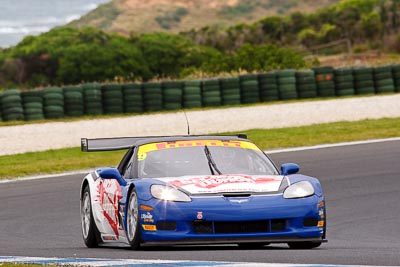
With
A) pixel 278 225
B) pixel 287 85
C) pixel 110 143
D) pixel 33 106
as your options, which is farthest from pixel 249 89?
pixel 278 225

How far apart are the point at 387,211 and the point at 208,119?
62.3 feet

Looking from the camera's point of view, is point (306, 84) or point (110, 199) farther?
point (306, 84)

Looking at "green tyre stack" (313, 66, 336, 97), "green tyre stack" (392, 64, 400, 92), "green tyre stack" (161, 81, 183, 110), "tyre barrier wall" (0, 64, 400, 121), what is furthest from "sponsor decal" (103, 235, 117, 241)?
"green tyre stack" (392, 64, 400, 92)

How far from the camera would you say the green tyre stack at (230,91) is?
121 ft

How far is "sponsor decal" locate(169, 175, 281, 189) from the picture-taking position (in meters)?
9.67

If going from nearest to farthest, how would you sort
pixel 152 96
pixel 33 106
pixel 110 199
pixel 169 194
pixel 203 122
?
1. pixel 169 194
2. pixel 110 199
3. pixel 203 122
4. pixel 33 106
5. pixel 152 96

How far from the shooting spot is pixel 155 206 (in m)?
9.46

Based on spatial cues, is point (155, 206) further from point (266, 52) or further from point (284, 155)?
point (266, 52)

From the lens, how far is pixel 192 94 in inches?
1444

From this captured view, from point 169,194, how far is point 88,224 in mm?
2223

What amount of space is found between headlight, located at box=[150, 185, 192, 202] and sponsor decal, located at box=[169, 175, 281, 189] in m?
0.13

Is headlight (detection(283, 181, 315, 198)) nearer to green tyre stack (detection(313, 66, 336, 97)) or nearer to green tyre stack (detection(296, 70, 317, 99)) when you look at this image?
green tyre stack (detection(296, 70, 317, 99))

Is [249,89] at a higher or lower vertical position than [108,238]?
higher

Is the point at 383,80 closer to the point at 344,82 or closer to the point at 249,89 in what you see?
the point at 344,82
